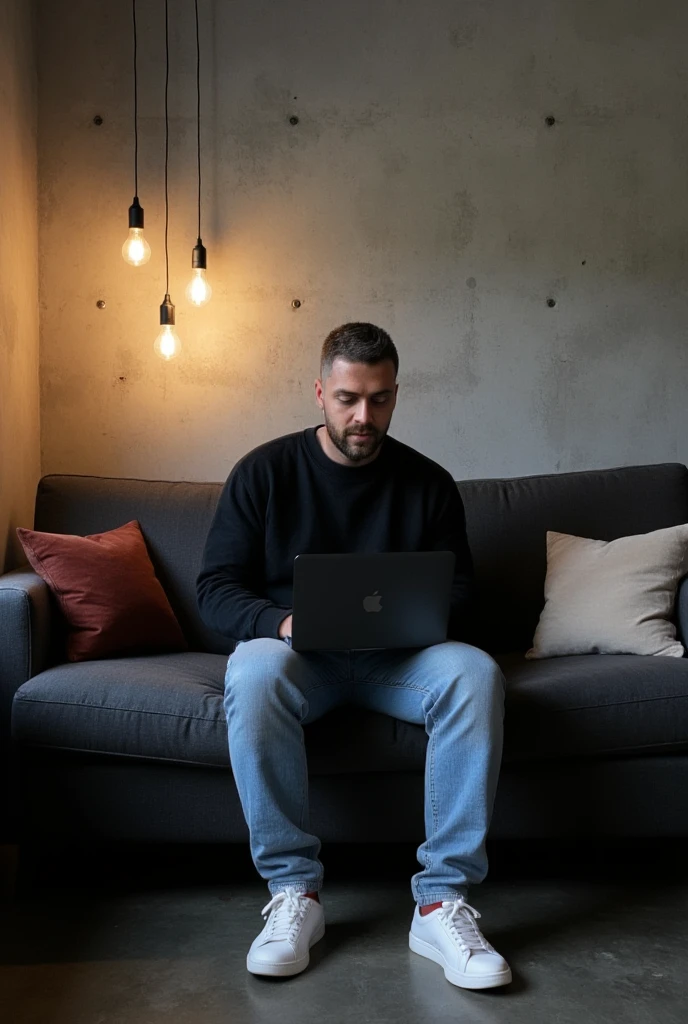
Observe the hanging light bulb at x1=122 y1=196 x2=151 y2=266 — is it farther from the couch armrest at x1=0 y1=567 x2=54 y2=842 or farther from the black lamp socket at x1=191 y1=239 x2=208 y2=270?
the couch armrest at x1=0 y1=567 x2=54 y2=842

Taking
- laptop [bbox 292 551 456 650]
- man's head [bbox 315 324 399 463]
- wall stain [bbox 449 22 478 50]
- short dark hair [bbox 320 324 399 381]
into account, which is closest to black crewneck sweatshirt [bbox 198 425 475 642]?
man's head [bbox 315 324 399 463]

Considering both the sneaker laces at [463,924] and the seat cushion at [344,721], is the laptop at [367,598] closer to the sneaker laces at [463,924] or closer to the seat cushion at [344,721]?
the seat cushion at [344,721]

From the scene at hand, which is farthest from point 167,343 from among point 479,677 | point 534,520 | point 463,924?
point 463,924

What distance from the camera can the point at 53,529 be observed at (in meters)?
2.96

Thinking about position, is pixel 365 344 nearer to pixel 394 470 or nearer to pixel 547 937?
pixel 394 470

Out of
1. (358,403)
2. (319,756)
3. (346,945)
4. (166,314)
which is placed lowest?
(346,945)

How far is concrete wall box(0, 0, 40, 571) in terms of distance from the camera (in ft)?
9.86

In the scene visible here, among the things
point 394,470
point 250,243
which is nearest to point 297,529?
point 394,470

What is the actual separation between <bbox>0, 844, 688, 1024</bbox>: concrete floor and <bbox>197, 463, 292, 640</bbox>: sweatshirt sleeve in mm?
588

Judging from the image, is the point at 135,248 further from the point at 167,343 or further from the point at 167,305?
the point at 167,343

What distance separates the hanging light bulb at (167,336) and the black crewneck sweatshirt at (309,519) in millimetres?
959

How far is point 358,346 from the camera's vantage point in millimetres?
2322

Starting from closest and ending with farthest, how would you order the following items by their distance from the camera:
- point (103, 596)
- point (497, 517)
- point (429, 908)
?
point (429, 908) → point (103, 596) → point (497, 517)

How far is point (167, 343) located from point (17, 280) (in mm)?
486
